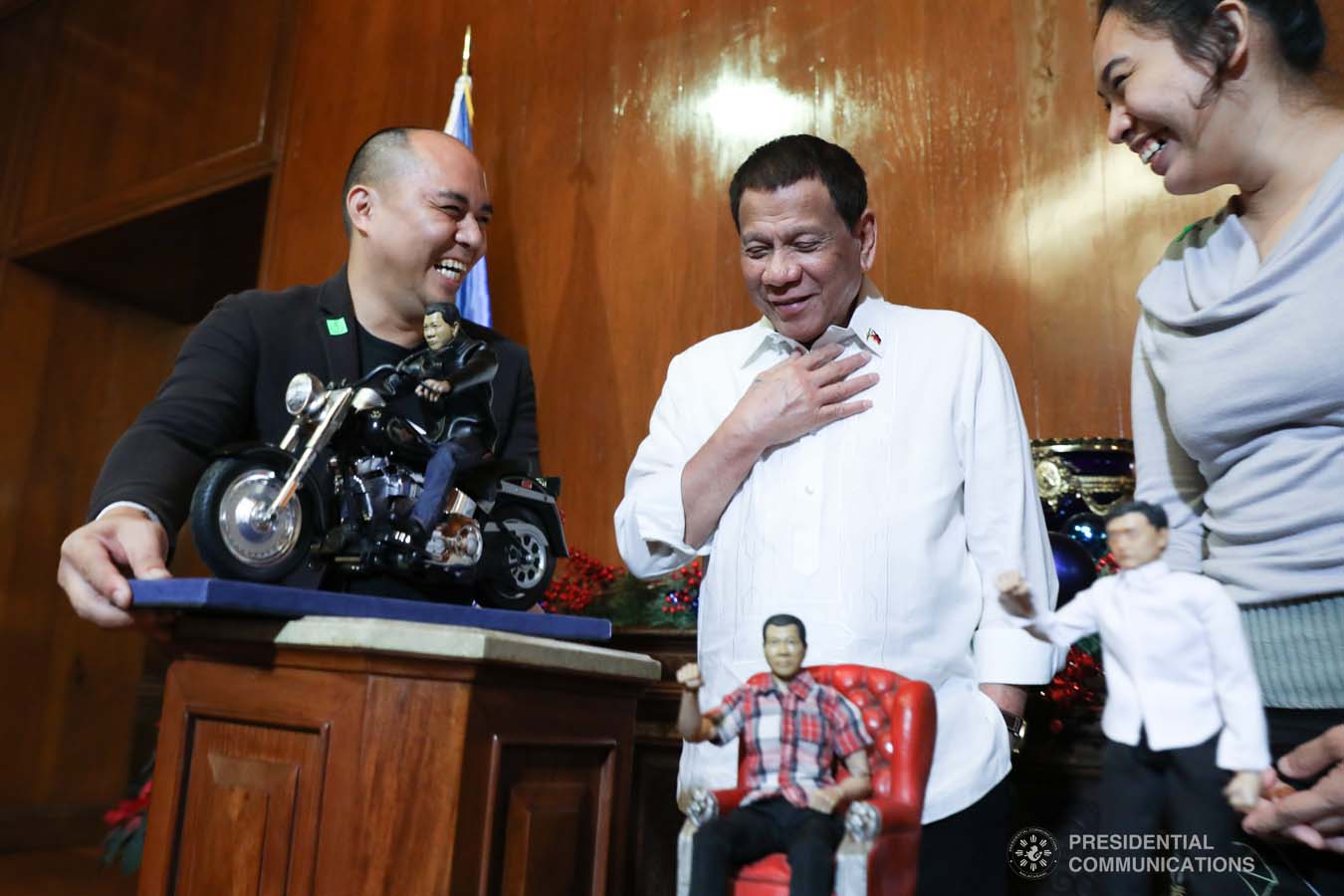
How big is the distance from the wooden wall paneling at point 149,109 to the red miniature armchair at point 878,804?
17.0 ft

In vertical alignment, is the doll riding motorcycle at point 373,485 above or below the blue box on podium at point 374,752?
above

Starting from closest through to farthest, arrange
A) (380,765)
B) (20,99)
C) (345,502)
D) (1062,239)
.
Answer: (380,765) → (345,502) → (1062,239) → (20,99)

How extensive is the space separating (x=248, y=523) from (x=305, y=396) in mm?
175

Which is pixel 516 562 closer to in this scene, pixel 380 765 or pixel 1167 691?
pixel 380 765

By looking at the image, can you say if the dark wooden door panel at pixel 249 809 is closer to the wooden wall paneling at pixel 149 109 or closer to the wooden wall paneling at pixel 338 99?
the wooden wall paneling at pixel 338 99

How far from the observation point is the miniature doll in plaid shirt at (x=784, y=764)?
683mm

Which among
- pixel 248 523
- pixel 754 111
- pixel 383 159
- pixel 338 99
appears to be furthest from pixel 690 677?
pixel 338 99

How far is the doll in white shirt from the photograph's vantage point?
0.63 metres

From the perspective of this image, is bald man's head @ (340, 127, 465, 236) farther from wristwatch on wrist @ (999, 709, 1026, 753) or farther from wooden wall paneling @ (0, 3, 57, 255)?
wooden wall paneling @ (0, 3, 57, 255)

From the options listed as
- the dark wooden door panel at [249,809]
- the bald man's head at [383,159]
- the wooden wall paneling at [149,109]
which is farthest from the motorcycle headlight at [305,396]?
the wooden wall paneling at [149,109]

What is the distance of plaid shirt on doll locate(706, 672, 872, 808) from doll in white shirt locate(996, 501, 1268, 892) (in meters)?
0.15

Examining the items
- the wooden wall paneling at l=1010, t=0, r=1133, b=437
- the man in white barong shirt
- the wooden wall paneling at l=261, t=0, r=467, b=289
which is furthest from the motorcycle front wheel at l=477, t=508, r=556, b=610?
the wooden wall paneling at l=261, t=0, r=467, b=289

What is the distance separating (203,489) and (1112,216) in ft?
8.94

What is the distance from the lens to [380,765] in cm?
126
